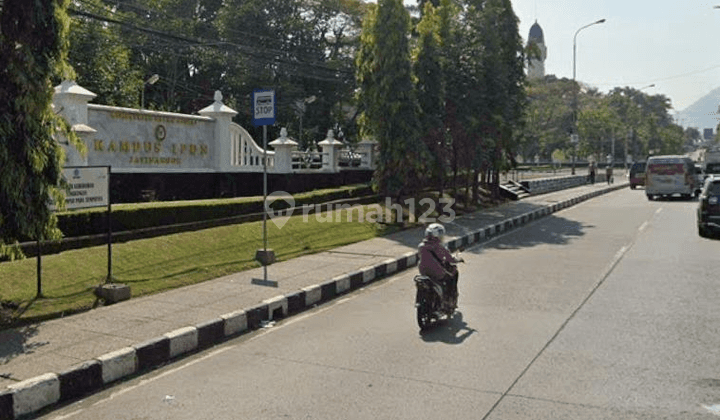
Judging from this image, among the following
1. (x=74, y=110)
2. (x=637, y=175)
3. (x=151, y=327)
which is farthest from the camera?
(x=637, y=175)

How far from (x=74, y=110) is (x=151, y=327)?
8431mm

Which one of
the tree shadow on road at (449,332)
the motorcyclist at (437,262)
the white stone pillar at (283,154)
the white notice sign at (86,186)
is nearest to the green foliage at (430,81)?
the white stone pillar at (283,154)

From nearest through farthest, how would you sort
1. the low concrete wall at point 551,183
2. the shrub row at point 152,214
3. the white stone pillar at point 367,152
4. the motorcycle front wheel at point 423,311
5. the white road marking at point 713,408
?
the white road marking at point 713,408 < the motorcycle front wheel at point 423,311 < the shrub row at point 152,214 < the white stone pillar at point 367,152 < the low concrete wall at point 551,183

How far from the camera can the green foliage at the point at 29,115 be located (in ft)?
21.1

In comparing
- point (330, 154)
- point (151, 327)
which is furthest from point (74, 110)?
point (330, 154)

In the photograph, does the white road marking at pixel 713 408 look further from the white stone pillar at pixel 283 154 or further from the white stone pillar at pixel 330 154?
the white stone pillar at pixel 330 154

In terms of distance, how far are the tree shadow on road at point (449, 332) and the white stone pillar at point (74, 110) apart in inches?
357

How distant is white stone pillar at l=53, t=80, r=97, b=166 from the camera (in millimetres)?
12781

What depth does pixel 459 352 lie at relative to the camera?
5.89 meters

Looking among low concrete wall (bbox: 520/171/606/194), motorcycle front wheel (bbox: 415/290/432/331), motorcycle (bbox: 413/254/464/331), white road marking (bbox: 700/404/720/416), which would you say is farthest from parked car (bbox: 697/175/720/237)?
low concrete wall (bbox: 520/171/606/194)

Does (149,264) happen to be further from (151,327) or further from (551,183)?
(551,183)

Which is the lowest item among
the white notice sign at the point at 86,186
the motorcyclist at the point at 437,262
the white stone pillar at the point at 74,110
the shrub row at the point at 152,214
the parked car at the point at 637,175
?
the motorcyclist at the point at 437,262

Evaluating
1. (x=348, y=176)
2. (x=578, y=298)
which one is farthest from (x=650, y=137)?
(x=578, y=298)

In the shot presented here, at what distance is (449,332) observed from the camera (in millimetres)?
6668
